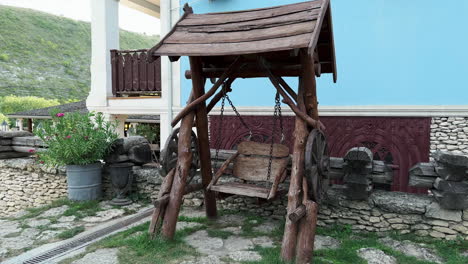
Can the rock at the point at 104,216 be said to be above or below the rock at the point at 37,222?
above

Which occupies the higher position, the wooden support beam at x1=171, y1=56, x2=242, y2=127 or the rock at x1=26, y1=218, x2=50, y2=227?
the wooden support beam at x1=171, y1=56, x2=242, y2=127

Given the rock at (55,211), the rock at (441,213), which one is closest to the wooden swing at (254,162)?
the rock at (441,213)

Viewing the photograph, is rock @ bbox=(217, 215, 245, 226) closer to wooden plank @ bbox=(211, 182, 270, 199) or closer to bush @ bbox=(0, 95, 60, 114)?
wooden plank @ bbox=(211, 182, 270, 199)

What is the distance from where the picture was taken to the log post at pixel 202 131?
13.8 ft

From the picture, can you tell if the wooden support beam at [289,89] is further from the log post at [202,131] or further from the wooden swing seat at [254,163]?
the log post at [202,131]

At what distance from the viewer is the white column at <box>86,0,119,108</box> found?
29.0 feet

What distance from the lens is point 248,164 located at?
15.7ft

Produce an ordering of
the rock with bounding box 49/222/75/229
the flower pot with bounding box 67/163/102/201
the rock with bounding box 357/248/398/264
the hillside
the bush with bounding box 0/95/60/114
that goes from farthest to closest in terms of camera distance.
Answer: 1. the hillside
2. the bush with bounding box 0/95/60/114
3. the flower pot with bounding box 67/163/102/201
4. the rock with bounding box 49/222/75/229
5. the rock with bounding box 357/248/398/264

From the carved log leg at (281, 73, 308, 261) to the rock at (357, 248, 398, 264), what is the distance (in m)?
0.84

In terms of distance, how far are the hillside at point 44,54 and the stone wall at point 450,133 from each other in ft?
115

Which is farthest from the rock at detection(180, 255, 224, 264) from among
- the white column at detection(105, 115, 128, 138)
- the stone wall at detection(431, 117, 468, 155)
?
the white column at detection(105, 115, 128, 138)

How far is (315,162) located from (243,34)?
1.62 m

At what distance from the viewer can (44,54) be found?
41906 mm

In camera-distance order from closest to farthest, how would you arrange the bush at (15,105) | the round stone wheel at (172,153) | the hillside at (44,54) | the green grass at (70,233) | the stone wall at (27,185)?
1. the round stone wheel at (172,153)
2. the green grass at (70,233)
3. the stone wall at (27,185)
4. the bush at (15,105)
5. the hillside at (44,54)
